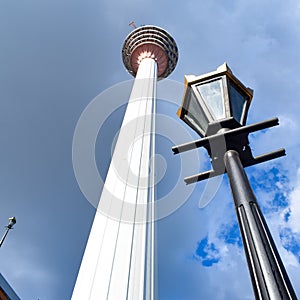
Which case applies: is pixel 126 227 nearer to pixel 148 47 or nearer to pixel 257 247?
pixel 257 247

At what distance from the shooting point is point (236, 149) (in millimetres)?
2873

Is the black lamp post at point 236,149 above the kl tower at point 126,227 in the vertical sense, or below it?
below

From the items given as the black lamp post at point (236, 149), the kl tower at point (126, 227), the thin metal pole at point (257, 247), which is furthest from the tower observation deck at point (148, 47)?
the thin metal pole at point (257, 247)

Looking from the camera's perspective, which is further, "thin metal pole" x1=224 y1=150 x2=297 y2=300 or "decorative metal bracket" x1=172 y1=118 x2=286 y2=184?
"decorative metal bracket" x1=172 y1=118 x2=286 y2=184

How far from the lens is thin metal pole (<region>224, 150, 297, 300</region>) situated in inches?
67.1

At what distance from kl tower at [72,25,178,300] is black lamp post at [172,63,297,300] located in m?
6.74

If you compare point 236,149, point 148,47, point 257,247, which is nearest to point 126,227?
point 236,149

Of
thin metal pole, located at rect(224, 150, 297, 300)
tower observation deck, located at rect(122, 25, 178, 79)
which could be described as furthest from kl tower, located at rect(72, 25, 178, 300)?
tower observation deck, located at rect(122, 25, 178, 79)

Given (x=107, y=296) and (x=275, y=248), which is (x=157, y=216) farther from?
(x=275, y=248)

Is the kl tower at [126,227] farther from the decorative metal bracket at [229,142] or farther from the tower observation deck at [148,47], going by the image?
the tower observation deck at [148,47]

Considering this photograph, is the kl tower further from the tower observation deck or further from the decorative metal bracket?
the tower observation deck

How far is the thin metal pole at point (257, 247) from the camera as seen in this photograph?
171 cm

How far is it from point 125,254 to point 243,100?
780cm

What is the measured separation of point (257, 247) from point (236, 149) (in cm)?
113
